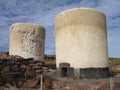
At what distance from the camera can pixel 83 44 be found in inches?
625

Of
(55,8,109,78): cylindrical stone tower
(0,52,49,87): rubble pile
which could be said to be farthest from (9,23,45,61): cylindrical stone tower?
(0,52,49,87): rubble pile

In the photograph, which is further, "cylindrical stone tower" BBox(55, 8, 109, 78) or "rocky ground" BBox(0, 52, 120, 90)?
"cylindrical stone tower" BBox(55, 8, 109, 78)

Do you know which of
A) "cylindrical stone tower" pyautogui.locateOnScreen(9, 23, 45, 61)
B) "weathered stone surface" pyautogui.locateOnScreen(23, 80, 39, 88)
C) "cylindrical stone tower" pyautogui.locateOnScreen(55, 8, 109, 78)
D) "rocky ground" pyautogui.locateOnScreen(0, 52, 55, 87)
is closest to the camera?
"rocky ground" pyautogui.locateOnScreen(0, 52, 55, 87)

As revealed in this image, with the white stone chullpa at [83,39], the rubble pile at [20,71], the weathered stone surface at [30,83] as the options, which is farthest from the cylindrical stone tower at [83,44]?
the weathered stone surface at [30,83]

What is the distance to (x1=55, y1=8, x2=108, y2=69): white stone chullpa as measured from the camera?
15.9 m

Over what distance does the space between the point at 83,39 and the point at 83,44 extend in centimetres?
30

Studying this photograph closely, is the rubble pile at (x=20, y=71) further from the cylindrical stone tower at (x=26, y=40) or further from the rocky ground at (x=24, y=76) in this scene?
the cylindrical stone tower at (x=26, y=40)

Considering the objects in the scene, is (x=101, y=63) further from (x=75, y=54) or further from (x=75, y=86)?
(x=75, y=86)

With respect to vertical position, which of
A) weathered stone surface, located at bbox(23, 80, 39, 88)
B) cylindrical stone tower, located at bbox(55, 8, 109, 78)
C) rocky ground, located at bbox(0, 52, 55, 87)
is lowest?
weathered stone surface, located at bbox(23, 80, 39, 88)

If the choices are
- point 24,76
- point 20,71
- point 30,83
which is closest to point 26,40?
point 20,71

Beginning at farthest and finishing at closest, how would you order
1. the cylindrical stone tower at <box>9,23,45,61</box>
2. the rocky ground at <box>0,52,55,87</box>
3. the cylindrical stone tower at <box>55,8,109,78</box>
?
1. the cylindrical stone tower at <box>9,23,45,61</box>
2. the cylindrical stone tower at <box>55,8,109,78</box>
3. the rocky ground at <box>0,52,55,87</box>

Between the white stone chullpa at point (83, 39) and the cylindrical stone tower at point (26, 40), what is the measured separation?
3.39m

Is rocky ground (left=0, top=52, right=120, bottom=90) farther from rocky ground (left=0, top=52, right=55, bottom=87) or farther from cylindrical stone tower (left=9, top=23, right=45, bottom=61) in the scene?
cylindrical stone tower (left=9, top=23, right=45, bottom=61)

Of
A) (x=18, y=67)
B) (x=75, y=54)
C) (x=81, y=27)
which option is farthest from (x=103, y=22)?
(x=18, y=67)
